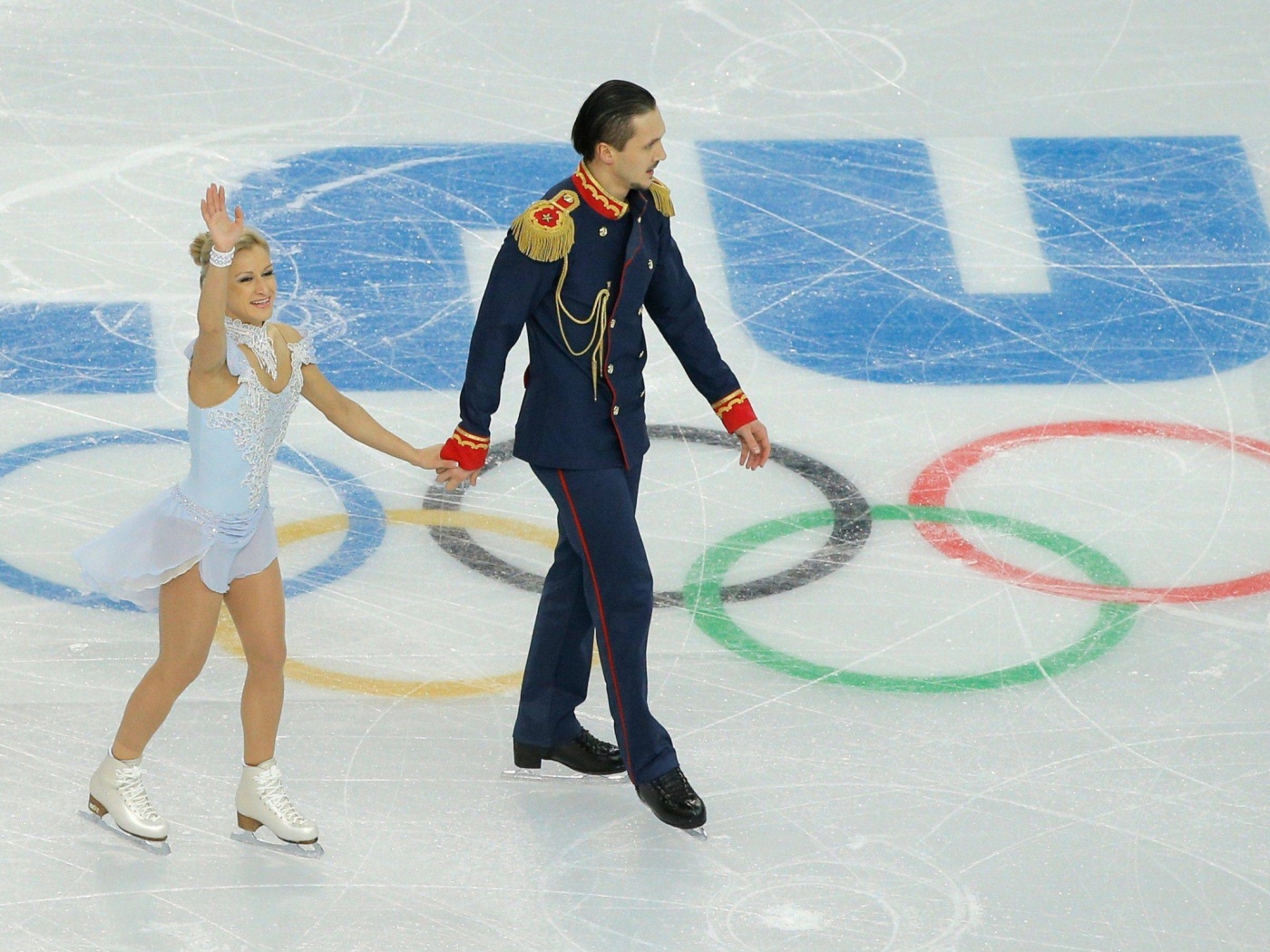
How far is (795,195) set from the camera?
7.64m

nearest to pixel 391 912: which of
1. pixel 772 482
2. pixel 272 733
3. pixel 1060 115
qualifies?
pixel 272 733

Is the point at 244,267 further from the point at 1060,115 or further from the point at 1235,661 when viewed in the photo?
the point at 1060,115

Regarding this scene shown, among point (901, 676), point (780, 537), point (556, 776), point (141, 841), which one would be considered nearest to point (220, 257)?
point (141, 841)

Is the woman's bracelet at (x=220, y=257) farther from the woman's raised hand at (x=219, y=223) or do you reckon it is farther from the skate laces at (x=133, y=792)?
the skate laces at (x=133, y=792)

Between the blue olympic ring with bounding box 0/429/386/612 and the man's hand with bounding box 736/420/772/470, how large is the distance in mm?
1428

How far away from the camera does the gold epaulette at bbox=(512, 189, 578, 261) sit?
425cm

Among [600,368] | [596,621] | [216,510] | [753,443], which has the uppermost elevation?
[600,368]

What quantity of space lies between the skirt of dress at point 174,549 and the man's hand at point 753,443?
3.87ft

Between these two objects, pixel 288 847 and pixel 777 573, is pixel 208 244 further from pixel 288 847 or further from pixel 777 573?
pixel 777 573

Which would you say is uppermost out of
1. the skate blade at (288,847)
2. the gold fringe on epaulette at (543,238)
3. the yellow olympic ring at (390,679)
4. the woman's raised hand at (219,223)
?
the gold fringe on epaulette at (543,238)

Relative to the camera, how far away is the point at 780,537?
5867 millimetres

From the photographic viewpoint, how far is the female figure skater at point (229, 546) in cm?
404

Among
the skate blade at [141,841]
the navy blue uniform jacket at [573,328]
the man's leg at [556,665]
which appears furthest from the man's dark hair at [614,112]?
the skate blade at [141,841]

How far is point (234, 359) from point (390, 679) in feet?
4.32
